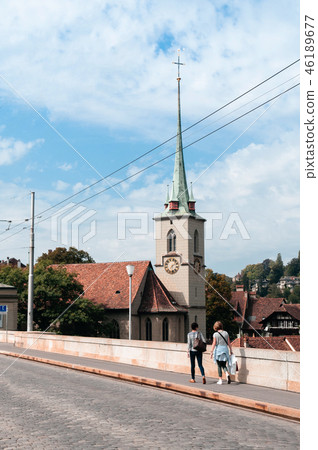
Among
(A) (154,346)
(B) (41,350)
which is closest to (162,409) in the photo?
(A) (154,346)

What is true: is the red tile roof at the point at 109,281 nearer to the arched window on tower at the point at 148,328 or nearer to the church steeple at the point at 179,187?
the arched window on tower at the point at 148,328

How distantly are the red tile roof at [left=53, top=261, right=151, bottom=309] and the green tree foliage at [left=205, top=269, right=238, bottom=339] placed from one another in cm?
1020

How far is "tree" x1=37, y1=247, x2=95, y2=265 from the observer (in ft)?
302

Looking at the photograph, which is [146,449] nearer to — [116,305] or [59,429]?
[59,429]

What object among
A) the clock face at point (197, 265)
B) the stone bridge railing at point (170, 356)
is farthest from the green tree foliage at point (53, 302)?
the stone bridge railing at point (170, 356)

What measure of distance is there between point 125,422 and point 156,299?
7156cm

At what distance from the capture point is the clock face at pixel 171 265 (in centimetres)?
8762

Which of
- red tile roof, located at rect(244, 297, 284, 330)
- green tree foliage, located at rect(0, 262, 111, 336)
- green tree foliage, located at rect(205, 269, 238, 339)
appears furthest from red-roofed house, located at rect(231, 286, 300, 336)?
green tree foliage, located at rect(0, 262, 111, 336)

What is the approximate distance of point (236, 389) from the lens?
563 inches

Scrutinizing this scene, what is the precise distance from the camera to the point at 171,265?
289ft

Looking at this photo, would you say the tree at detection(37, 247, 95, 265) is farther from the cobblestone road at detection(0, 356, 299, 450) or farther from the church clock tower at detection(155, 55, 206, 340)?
the cobblestone road at detection(0, 356, 299, 450)

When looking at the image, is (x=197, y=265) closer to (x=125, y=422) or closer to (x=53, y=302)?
(x=53, y=302)
